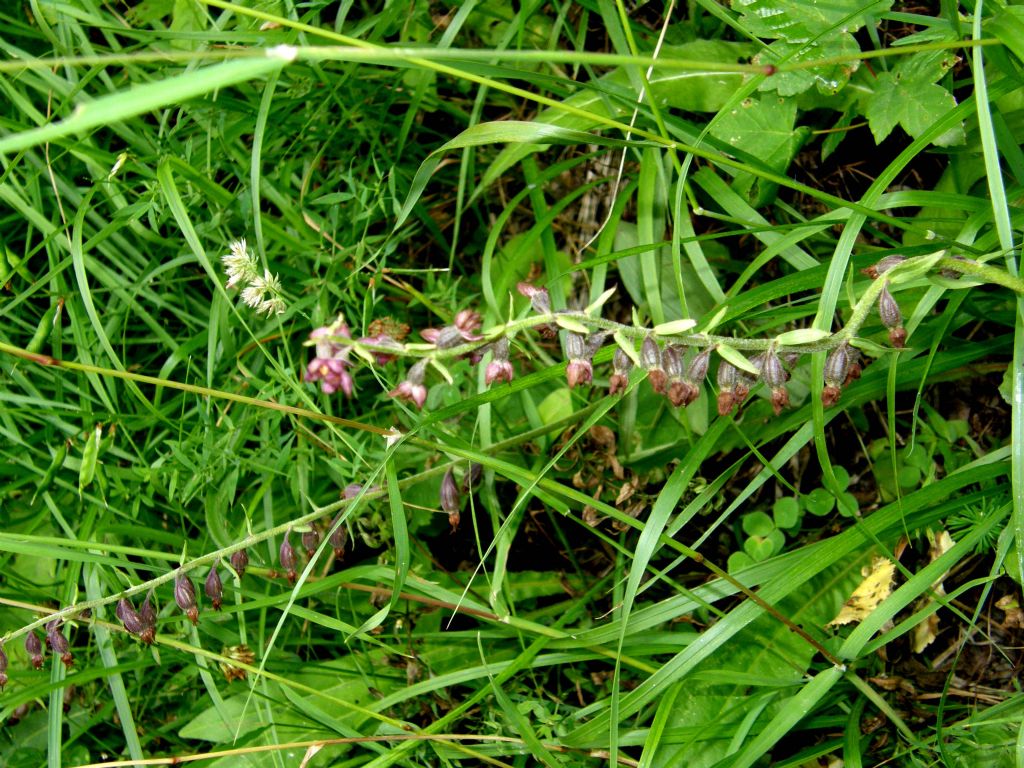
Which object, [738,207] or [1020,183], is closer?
[1020,183]

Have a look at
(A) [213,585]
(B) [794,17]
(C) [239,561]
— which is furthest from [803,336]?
(A) [213,585]

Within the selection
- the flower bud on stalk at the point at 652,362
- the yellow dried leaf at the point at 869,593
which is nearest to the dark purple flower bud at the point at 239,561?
the flower bud on stalk at the point at 652,362

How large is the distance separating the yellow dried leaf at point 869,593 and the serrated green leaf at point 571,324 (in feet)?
5.37

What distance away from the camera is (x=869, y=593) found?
288cm

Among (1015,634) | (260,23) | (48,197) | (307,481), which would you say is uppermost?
(260,23)

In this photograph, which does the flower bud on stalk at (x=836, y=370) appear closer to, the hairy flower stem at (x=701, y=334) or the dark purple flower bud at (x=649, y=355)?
the hairy flower stem at (x=701, y=334)

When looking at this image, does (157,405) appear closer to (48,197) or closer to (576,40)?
(48,197)

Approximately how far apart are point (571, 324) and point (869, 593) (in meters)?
1.71

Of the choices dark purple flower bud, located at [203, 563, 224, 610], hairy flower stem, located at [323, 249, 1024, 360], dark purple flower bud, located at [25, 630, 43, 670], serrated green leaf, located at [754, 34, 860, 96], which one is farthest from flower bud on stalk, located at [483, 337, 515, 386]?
dark purple flower bud, located at [25, 630, 43, 670]

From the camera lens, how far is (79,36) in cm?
320

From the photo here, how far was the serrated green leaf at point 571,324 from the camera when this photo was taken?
179 centimetres

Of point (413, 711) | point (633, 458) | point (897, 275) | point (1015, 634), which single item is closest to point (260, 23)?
point (633, 458)

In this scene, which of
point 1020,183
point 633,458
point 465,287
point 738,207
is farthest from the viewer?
point 465,287

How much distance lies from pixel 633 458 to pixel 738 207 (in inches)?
35.2
